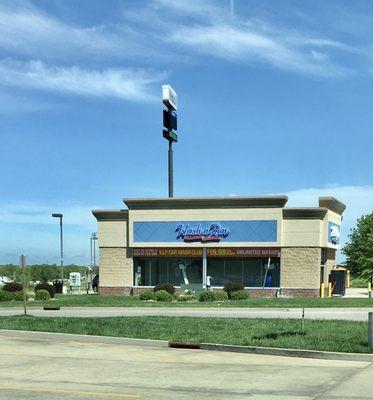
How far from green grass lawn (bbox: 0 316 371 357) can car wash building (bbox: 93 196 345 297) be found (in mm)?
21701

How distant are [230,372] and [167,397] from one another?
2506mm

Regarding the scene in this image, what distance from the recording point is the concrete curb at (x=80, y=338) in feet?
49.2

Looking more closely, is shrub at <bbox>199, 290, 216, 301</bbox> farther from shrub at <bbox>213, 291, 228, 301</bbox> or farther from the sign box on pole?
the sign box on pole

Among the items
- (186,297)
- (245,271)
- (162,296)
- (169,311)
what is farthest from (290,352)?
(245,271)

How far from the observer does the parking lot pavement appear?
8732 mm

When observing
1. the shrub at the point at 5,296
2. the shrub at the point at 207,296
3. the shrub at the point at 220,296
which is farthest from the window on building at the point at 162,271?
the shrub at the point at 5,296

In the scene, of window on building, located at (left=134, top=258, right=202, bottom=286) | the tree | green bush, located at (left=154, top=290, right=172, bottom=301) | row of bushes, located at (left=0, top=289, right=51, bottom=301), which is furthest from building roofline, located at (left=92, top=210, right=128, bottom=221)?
the tree

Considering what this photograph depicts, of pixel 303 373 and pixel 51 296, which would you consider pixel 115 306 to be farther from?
pixel 303 373

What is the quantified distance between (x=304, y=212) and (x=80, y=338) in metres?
26.6

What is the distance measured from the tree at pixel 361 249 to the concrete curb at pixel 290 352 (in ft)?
138

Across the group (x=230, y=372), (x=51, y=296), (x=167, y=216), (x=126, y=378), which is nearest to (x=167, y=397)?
(x=126, y=378)

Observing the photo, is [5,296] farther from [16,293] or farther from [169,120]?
[169,120]

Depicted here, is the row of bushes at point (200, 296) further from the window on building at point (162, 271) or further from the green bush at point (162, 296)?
the window on building at point (162, 271)

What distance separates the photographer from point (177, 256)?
1703 inches
